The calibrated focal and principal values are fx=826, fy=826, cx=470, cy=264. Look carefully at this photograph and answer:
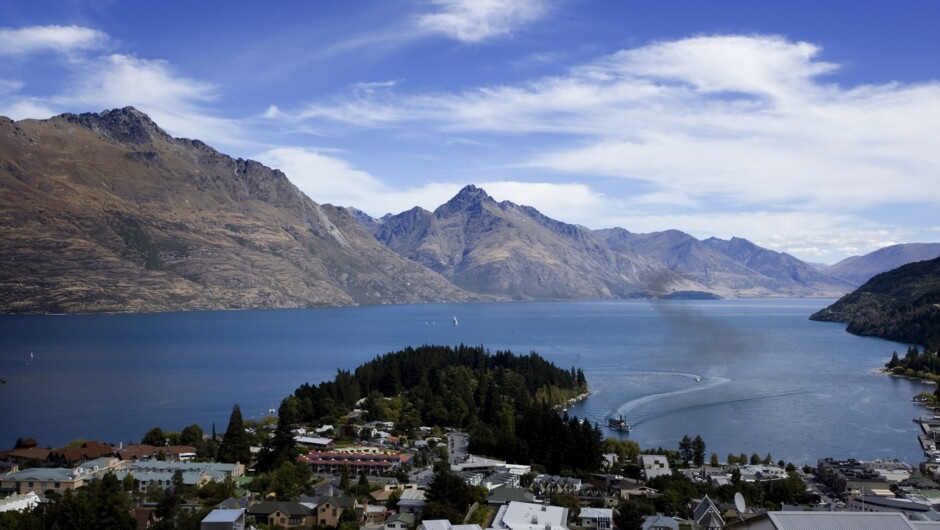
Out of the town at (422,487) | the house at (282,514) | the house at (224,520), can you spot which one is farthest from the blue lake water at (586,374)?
the house at (224,520)

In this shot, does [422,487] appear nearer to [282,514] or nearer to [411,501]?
[411,501]

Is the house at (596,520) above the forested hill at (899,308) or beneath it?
beneath

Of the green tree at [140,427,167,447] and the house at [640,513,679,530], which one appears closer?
the house at [640,513,679,530]

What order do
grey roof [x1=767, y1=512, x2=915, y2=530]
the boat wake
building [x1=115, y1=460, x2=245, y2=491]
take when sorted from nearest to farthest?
grey roof [x1=767, y1=512, x2=915, y2=530] < building [x1=115, y1=460, x2=245, y2=491] < the boat wake

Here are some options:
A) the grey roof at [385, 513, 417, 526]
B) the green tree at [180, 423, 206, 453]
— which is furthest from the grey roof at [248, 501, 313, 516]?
the green tree at [180, 423, 206, 453]

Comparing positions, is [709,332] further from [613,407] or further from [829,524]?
[829,524]

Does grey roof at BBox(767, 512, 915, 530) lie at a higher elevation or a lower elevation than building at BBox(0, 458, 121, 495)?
higher

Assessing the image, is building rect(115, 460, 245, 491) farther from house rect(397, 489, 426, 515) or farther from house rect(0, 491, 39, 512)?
house rect(397, 489, 426, 515)

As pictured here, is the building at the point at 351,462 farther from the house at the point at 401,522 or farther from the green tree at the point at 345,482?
the house at the point at 401,522
